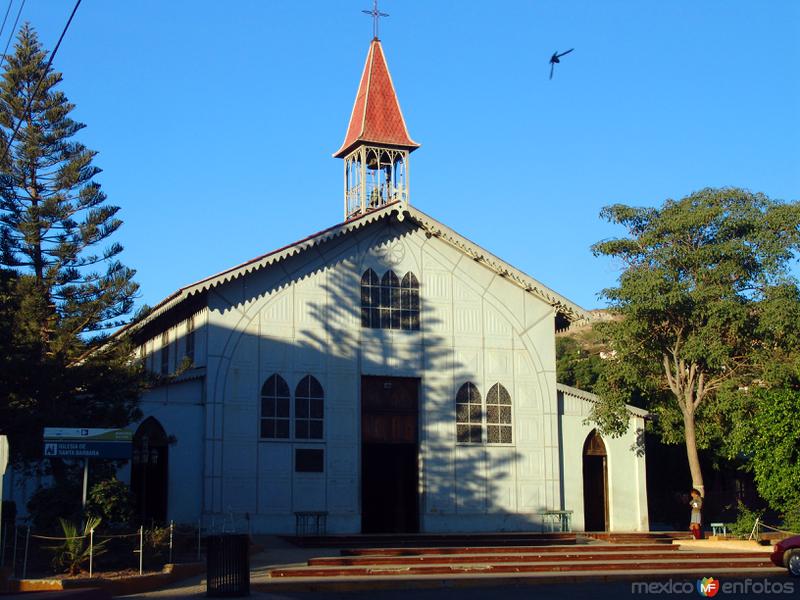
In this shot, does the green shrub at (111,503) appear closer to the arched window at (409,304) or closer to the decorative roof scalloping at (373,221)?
the decorative roof scalloping at (373,221)

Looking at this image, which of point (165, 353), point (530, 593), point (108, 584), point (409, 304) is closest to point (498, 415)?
point (409, 304)

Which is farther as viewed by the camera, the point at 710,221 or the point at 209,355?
the point at 710,221

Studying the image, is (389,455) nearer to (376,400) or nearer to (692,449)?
(376,400)

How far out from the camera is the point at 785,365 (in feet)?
105

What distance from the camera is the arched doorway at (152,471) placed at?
30.4 meters

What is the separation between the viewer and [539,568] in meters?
24.6

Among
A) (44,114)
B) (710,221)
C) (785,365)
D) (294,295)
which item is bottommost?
(785,365)

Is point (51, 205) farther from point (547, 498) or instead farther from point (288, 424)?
point (547, 498)

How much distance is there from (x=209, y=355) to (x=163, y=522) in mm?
4796

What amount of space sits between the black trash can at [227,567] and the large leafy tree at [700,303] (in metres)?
17.2

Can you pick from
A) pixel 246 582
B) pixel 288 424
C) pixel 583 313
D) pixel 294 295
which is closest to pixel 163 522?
pixel 288 424

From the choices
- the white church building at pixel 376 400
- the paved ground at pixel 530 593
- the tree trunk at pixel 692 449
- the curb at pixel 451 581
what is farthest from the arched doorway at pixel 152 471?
the tree trunk at pixel 692 449

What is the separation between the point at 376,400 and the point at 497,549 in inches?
289

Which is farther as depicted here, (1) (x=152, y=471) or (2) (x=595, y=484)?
(2) (x=595, y=484)
